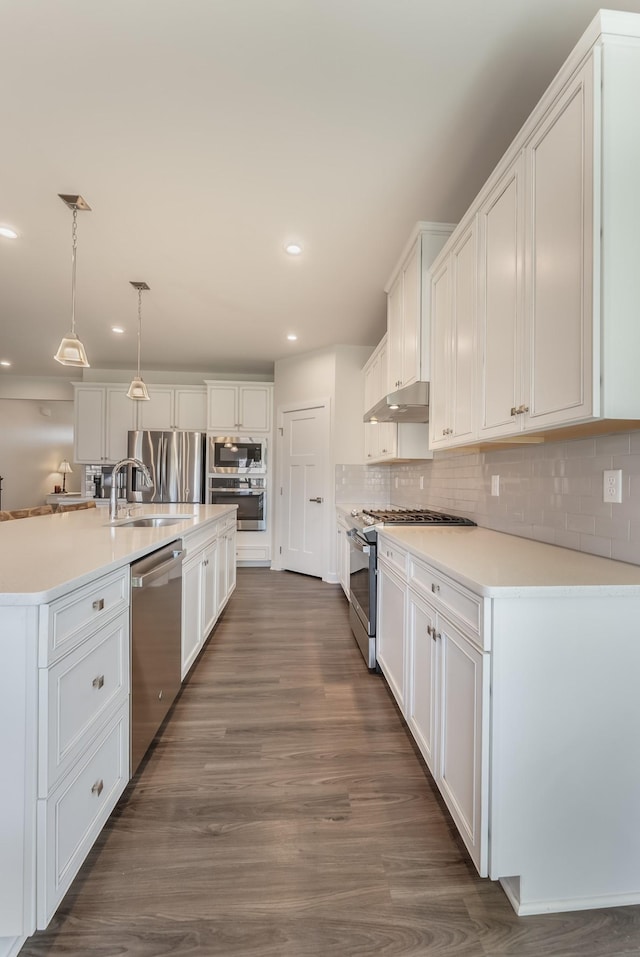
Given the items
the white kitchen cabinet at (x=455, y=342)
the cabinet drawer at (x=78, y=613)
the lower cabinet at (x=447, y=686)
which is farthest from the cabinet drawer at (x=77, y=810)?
the white kitchen cabinet at (x=455, y=342)

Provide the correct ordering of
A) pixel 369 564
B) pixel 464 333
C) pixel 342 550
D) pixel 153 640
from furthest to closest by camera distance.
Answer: pixel 342 550 → pixel 369 564 → pixel 464 333 → pixel 153 640

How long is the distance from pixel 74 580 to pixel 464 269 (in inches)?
78.4

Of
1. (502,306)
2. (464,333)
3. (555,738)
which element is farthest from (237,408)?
(555,738)

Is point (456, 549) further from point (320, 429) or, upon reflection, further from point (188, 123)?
point (320, 429)

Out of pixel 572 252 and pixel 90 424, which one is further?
pixel 90 424

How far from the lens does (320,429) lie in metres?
4.75

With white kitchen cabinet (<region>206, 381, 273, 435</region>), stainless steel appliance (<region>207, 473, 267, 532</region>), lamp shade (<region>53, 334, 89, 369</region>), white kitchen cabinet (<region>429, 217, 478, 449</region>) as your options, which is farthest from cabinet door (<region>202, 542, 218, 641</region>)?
white kitchen cabinet (<region>206, 381, 273, 435</region>)

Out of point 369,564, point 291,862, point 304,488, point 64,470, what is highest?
point 64,470

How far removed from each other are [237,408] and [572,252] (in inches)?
179

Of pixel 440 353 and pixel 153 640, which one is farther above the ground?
pixel 440 353

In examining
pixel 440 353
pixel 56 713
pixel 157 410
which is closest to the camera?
pixel 56 713

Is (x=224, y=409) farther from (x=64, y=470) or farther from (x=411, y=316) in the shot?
(x=64, y=470)

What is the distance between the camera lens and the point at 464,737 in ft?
3.93

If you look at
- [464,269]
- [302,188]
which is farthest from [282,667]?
[302,188]
